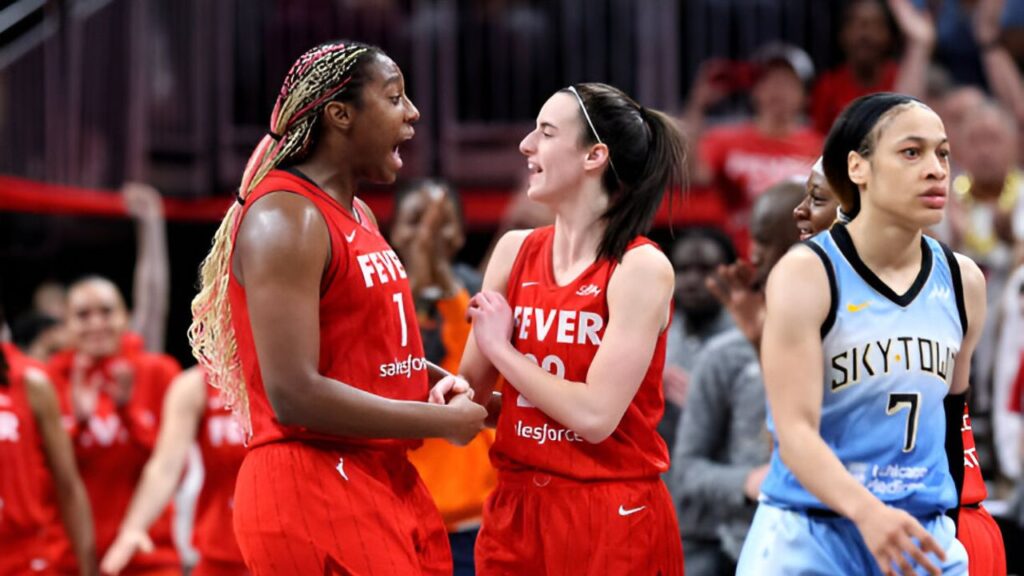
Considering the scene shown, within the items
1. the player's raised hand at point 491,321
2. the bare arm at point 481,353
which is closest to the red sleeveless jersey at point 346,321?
the player's raised hand at point 491,321

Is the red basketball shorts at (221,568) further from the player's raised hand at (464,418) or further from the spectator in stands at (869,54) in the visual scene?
the spectator in stands at (869,54)

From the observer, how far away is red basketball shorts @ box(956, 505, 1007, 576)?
148 inches

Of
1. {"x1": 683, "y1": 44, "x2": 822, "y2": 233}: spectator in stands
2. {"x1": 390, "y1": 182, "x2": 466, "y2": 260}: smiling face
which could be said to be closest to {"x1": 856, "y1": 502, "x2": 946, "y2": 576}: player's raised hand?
{"x1": 390, "y1": 182, "x2": 466, "y2": 260}: smiling face

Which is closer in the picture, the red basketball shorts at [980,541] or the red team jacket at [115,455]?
the red basketball shorts at [980,541]

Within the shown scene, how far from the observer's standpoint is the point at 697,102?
947cm

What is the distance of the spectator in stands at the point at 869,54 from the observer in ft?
31.4

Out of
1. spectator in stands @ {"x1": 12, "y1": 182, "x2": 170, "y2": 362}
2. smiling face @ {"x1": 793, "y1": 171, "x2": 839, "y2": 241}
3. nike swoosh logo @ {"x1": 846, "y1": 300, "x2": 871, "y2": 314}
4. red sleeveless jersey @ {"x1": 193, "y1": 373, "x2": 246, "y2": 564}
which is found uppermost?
Result: smiling face @ {"x1": 793, "y1": 171, "x2": 839, "y2": 241}

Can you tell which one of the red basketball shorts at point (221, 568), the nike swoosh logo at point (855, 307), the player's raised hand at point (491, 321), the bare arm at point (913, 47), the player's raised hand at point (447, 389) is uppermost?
the bare arm at point (913, 47)

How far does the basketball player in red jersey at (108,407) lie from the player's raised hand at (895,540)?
405cm

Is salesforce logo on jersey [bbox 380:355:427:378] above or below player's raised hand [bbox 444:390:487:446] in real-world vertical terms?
above

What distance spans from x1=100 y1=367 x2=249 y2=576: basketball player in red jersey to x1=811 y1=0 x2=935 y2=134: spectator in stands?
202 inches

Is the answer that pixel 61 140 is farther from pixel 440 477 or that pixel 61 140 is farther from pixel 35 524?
pixel 440 477

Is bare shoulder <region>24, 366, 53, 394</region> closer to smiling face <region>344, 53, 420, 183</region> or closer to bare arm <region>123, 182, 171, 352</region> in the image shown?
smiling face <region>344, 53, 420, 183</region>

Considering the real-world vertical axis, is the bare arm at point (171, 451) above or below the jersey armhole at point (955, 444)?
below
